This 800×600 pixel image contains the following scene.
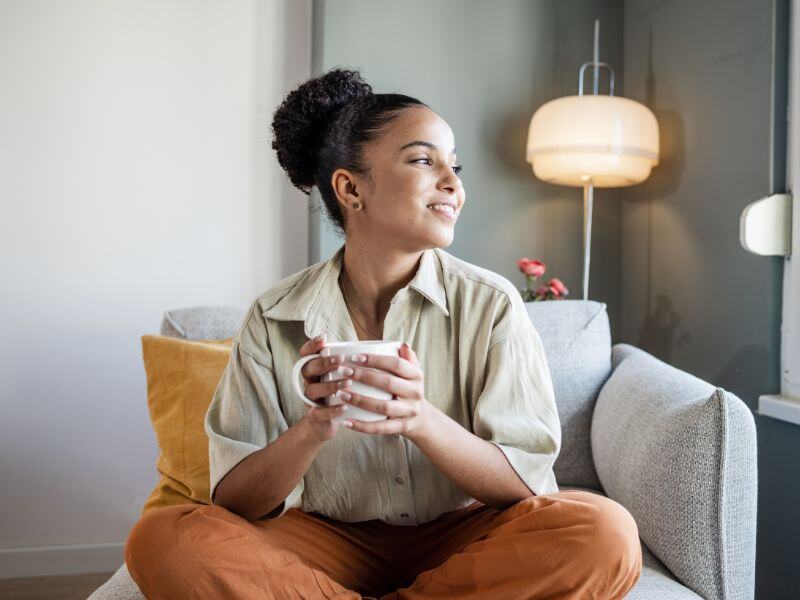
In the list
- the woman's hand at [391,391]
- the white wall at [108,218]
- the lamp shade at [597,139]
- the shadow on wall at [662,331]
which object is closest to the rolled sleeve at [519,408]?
the woman's hand at [391,391]

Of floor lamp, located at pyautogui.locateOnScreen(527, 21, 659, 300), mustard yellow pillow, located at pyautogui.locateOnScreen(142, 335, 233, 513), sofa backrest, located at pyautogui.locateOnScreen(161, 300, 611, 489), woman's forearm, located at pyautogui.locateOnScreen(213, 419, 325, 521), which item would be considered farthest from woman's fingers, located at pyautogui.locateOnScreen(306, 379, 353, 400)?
floor lamp, located at pyautogui.locateOnScreen(527, 21, 659, 300)

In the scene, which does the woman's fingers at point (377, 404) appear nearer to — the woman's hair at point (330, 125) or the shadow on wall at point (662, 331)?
the woman's hair at point (330, 125)

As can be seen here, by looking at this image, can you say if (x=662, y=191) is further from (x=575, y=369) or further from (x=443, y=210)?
(x=443, y=210)

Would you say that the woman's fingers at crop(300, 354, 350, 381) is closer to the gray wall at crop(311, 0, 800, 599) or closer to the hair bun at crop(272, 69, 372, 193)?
the hair bun at crop(272, 69, 372, 193)

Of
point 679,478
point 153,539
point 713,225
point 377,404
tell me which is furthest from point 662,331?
point 153,539

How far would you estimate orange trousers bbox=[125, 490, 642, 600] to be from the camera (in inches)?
36.9

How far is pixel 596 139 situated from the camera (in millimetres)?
2074

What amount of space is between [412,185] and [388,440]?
0.44m

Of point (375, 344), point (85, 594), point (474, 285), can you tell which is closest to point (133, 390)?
point (85, 594)

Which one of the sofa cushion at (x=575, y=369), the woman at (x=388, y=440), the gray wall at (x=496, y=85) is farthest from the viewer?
the gray wall at (x=496, y=85)

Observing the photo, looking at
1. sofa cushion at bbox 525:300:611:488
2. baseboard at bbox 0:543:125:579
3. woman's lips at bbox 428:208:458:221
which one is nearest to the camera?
woman's lips at bbox 428:208:458:221

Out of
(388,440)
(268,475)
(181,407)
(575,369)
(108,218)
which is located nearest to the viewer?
(268,475)

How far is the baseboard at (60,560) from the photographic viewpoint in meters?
2.19

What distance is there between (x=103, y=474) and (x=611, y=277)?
186 cm
